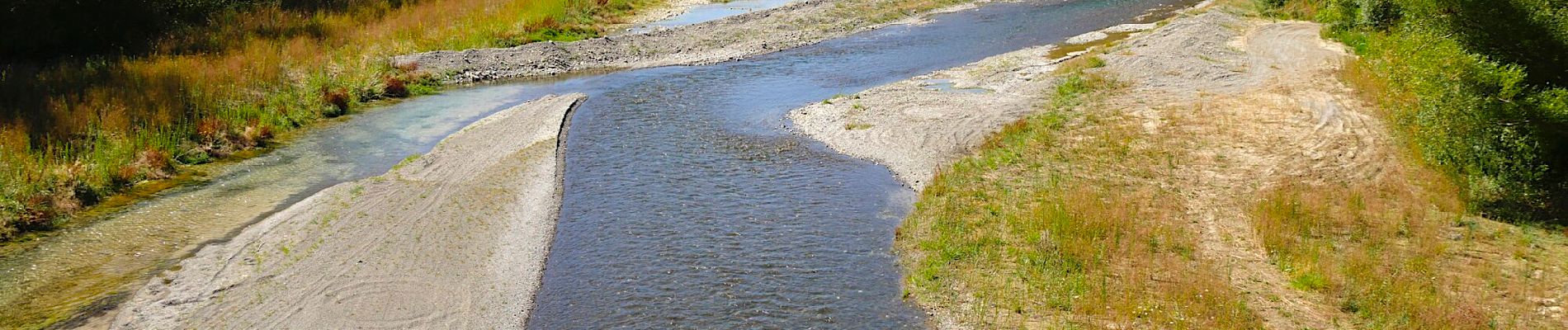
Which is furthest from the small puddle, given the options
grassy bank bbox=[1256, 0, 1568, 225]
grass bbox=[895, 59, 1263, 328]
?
grassy bank bbox=[1256, 0, 1568, 225]

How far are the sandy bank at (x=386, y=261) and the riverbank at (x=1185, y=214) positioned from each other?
5.33 metres

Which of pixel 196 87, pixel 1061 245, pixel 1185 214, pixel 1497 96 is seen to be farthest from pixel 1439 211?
pixel 196 87

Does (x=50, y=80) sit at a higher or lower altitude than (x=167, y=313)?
higher

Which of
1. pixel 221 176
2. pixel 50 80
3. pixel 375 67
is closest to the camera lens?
pixel 221 176

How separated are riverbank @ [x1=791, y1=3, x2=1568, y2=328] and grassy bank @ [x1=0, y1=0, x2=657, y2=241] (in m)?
11.9

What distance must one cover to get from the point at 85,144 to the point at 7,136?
43.5 inches

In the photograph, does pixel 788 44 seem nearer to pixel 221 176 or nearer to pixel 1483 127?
pixel 221 176

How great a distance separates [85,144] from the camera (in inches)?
704

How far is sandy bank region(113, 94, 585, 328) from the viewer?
11.5 metres

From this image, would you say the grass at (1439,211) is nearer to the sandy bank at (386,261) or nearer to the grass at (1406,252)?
the grass at (1406,252)

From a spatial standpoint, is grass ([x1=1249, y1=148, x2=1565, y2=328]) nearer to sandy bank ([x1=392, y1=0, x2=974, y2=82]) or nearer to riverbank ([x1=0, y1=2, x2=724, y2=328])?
riverbank ([x1=0, y1=2, x2=724, y2=328])

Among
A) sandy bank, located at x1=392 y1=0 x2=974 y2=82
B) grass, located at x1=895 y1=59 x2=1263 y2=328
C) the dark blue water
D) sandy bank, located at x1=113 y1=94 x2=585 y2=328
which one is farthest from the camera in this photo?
sandy bank, located at x1=392 y1=0 x2=974 y2=82

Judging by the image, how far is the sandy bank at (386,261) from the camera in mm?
11547

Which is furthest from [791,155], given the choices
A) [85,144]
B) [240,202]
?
[85,144]
